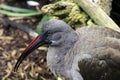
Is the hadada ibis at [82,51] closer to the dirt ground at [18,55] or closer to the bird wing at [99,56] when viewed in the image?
the bird wing at [99,56]

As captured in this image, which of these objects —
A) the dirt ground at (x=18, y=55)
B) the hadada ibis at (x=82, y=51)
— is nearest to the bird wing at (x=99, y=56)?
the hadada ibis at (x=82, y=51)

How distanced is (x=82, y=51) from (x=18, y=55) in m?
1.36

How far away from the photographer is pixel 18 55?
174 inches

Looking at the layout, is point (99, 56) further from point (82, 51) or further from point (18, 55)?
point (18, 55)

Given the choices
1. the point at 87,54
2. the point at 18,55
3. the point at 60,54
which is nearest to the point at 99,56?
the point at 87,54

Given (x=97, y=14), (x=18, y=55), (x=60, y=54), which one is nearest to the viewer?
(x=60, y=54)

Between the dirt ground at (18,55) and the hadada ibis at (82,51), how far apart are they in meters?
0.90

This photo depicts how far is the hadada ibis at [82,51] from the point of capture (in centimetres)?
320

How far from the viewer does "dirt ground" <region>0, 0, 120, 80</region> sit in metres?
4.25

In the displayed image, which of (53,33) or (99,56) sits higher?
(53,33)

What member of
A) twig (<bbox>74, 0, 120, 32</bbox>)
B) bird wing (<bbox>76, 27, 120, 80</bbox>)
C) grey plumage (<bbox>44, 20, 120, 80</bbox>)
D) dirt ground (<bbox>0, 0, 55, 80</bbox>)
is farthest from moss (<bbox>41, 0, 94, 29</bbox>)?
dirt ground (<bbox>0, 0, 55, 80</bbox>)

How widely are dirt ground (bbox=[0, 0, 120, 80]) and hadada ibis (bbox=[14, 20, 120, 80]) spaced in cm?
90

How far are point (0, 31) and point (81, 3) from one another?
1.27 metres

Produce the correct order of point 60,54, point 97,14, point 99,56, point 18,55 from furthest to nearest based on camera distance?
1. point 18,55
2. point 97,14
3. point 60,54
4. point 99,56
